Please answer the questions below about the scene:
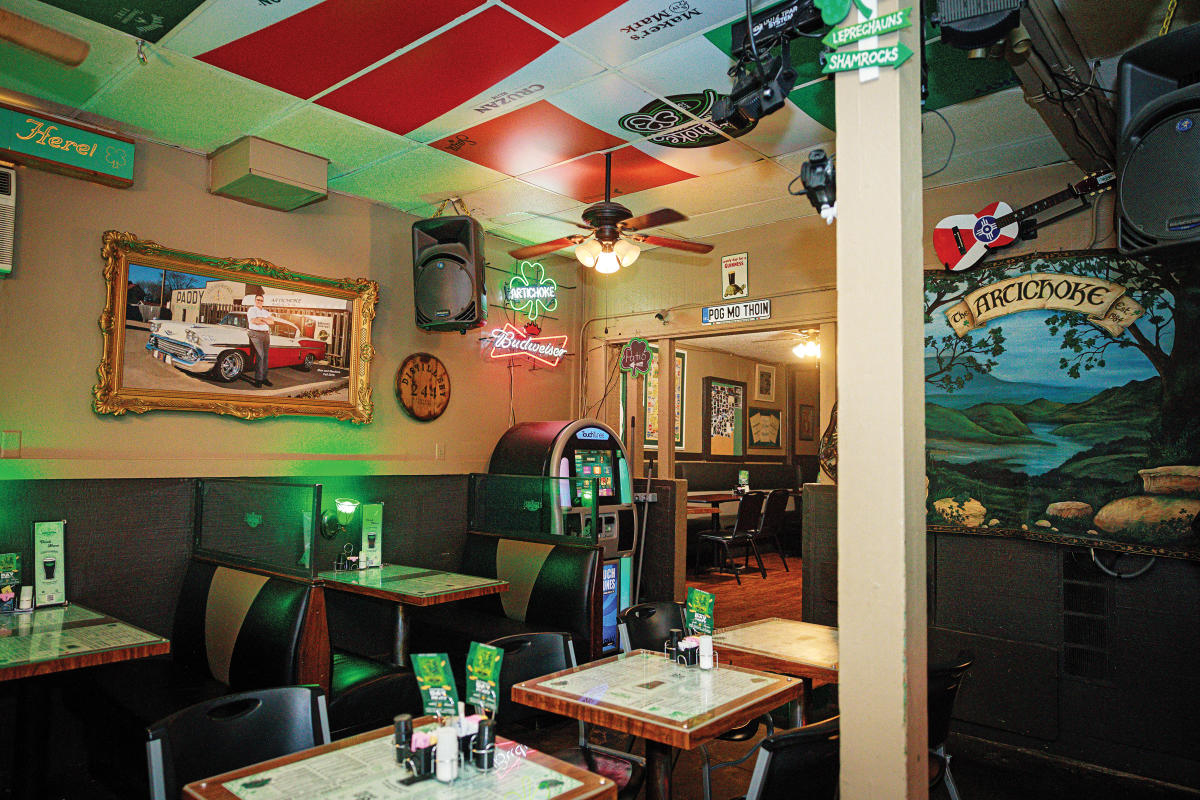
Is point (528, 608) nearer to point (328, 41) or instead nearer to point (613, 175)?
point (613, 175)

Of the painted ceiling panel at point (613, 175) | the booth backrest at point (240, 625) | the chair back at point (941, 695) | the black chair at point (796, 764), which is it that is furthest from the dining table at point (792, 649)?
the painted ceiling panel at point (613, 175)

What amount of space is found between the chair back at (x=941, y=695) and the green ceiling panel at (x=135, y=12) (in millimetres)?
3730

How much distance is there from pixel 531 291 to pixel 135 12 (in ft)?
10.3

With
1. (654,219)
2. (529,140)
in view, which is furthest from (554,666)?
(529,140)

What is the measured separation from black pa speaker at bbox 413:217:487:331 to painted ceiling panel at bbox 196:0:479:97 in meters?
1.39

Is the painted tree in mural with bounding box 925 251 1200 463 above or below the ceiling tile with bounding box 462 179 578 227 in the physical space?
below

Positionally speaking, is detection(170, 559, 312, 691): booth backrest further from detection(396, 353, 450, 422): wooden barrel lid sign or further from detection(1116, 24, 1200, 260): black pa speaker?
detection(1116, 24, 1200, 260): black pa speaker

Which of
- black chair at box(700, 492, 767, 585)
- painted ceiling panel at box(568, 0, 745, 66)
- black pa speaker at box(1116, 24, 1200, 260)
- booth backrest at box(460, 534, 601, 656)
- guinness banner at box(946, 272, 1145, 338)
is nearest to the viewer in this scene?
black pa speaker at box(1116, 24, 1200, 260)

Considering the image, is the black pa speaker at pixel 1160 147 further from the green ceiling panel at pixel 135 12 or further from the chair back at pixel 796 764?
the green ceiling panel at pixel 135 12

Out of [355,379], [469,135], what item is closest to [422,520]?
[355,379]

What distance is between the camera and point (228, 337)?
14.8ft

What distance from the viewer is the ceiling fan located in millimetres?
4527

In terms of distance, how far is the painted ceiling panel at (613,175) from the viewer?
4582 mm

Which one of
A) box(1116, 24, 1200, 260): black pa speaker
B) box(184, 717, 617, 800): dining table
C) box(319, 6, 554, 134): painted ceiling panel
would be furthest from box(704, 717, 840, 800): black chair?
box(319, 6, 554, 134): painted ceiling panel
